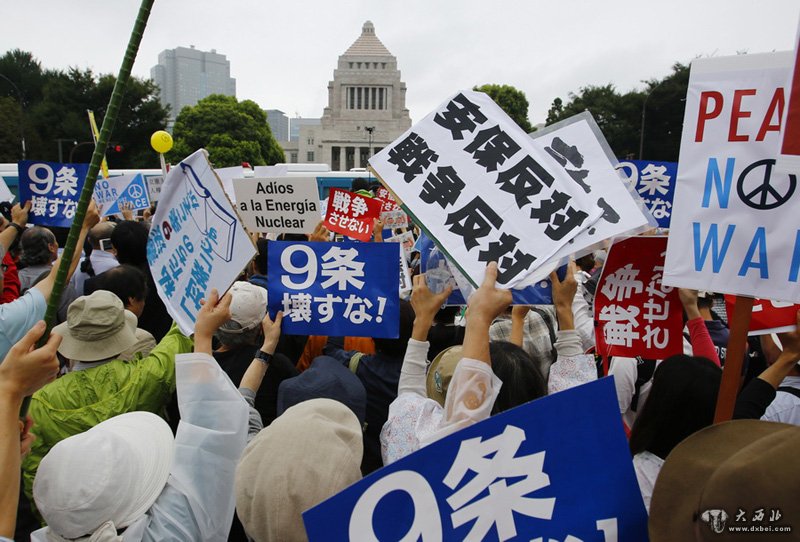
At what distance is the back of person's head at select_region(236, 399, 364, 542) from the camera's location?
1.44 meters

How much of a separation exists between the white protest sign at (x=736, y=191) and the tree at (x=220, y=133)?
45404 mm

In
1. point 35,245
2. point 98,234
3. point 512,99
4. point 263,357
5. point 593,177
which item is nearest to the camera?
point 593,177

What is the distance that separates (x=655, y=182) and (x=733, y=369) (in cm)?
497

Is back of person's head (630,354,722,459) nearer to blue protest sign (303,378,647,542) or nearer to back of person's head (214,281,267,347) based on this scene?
blue protest sign (303,378,647,542)

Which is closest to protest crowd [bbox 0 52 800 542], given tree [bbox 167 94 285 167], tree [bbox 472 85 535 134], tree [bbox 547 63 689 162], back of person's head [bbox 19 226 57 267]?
back of person's head [bbox 19 226 57 267]

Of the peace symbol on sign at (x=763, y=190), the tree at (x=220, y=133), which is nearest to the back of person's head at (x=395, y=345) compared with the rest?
the peace symbol on sign at (x=763, y=190)

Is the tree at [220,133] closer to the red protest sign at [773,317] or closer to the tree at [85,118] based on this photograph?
the tree at [85,118]

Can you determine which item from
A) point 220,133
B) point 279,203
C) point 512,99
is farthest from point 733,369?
point 512,99

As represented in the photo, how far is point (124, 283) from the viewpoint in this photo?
338 cm

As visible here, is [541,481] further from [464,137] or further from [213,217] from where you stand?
[213,217]

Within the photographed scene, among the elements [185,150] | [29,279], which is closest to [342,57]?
[185,150]

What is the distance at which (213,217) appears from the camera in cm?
251

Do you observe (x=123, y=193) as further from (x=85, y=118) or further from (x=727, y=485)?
(x=85, y=118)

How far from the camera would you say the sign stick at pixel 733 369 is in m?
1.55
